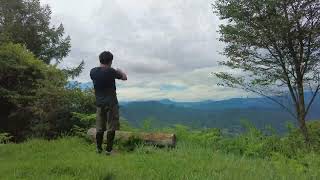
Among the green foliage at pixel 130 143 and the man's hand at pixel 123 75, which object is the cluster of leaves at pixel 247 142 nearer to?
the green foliage at pixel 130 143

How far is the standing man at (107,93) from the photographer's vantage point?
1318cm

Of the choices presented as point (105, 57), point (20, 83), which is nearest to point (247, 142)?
point (105, 57)

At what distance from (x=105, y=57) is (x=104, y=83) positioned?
0.63 metres

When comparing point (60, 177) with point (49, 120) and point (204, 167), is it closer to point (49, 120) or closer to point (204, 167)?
point (204, 167)

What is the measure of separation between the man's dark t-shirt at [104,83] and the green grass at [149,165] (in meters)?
1.38

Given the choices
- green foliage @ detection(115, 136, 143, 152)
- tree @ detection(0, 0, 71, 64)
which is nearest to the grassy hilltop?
green foliage @ detection(115, 136, 143, 152)

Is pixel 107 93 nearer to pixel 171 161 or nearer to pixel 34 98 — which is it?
pixel 171 161

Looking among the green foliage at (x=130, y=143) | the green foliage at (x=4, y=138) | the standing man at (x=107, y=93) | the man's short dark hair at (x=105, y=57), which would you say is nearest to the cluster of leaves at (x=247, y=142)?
the green foliage at (x=130, y=143)

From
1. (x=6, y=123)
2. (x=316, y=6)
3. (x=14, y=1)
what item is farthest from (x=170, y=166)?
(x=14, y=1)

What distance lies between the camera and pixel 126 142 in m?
14.6

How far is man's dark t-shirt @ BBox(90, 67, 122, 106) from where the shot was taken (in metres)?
13.2

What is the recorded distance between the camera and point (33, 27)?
3862cm

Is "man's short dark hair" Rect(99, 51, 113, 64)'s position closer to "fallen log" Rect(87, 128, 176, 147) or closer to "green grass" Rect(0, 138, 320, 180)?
"green grass" Rect(0, 138, 320, 180)

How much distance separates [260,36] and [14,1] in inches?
808
